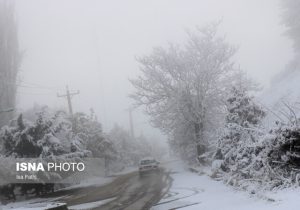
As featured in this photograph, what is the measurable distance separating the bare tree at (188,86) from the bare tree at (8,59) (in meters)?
15.8

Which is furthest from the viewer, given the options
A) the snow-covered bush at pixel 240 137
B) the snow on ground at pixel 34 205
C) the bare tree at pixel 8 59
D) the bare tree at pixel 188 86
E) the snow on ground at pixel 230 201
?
the bare tree at pixel 8 59

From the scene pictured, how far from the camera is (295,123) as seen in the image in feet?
39.5

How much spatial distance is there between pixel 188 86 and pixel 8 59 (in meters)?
22.6

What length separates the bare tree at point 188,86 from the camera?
33.1 meters

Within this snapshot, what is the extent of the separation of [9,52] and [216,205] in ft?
128

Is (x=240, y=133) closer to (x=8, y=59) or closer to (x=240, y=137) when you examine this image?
(x=240, y=137)

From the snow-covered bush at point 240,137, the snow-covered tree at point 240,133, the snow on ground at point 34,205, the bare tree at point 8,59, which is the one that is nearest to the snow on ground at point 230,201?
the snow-covered bush at point 240,137

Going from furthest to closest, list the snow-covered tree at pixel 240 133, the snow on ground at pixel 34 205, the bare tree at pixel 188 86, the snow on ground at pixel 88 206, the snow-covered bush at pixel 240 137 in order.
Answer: the bare tree at pixel 188 86
the snow on ground at pixel 88 206
the snow on ground at pixel 34 205
the snow-covered tree at pixel 240 133
the snow-covered bush at pixel 240 137

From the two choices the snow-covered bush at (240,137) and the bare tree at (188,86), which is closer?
the snow-covered bush at (240,137)

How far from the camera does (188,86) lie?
109 feet

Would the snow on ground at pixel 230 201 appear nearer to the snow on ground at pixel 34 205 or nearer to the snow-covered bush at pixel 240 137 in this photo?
the snow-covered bush at pixel 240 137

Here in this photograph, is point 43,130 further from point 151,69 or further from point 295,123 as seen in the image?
point 295,123

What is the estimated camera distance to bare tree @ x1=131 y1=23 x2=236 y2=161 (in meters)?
33.1

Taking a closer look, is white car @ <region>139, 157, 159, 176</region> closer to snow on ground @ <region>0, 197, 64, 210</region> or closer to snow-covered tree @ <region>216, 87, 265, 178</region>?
snow on ground @ <region>0, 197, 64, 210</region>
